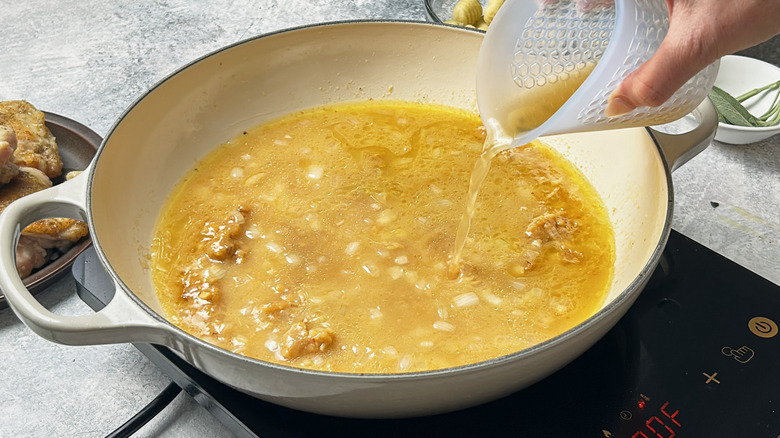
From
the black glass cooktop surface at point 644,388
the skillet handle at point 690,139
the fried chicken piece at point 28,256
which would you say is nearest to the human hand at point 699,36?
the skillet handle at point 690,139

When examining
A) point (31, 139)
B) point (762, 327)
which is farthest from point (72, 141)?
point (762, 327)

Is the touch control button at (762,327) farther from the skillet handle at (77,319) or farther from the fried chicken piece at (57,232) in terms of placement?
the fried chicken piece at (57,232)

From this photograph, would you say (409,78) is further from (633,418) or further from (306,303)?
(633,418)

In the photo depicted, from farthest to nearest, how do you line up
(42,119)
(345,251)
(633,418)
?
(42,119)
(345,251)
(633,418)

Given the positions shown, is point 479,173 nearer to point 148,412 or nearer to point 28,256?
point 148,412

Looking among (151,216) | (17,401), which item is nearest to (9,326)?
(17,401)
